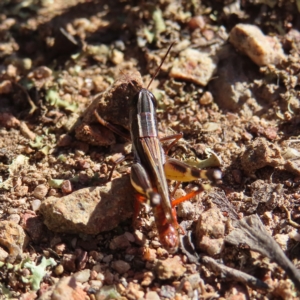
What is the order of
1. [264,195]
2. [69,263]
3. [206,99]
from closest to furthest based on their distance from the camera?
[69,263]
[264,195]
[206,99]

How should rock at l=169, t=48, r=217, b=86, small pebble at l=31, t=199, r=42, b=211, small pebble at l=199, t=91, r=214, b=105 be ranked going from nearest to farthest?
1. small pebble at l=31, t=199, r=42, b=211
2. small pebble at l=199, t=91, r=214, b=105
3. rock at l=169, t=48, r=217, b=86

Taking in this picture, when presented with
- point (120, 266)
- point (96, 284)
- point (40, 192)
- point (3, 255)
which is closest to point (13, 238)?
point (3, 255)

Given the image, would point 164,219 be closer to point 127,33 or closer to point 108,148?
point 108,148

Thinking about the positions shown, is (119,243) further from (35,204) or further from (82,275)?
(35,204)

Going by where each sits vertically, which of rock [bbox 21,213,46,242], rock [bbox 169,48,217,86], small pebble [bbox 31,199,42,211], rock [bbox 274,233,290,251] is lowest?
rock [bbox 274,233,290,251]

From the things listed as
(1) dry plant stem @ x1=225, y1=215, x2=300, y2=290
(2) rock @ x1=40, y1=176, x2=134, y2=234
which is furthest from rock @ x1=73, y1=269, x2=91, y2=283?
(1) dry plant stem @ x1=225, y1=215, x2=300, y2=290

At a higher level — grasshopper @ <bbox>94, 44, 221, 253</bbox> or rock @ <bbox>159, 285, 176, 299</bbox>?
grasshopper @ <bbox>94, 44, 221, 253</bbox>

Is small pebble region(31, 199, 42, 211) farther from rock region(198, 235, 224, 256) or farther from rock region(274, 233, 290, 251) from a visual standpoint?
rock region(274, 233, 290, 251)
